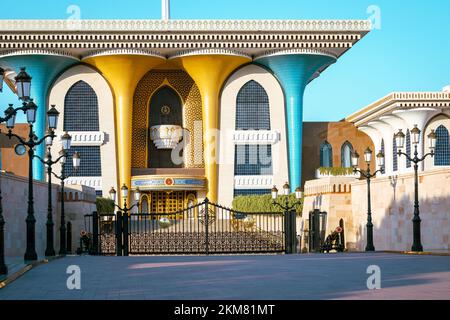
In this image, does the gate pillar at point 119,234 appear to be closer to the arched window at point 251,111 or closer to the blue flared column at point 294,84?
the blue flared column at point 294,84

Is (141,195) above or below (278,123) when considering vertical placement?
below

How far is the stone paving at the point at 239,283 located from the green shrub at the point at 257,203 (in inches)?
1271

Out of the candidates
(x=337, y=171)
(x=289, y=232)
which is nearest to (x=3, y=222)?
(x=289, y=232)

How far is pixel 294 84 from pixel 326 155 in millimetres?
8755

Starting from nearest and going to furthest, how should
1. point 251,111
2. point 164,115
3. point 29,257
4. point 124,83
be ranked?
1. point 29,257
2. point 124,83
3. point 251,111
4. point 164,115

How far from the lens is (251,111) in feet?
199

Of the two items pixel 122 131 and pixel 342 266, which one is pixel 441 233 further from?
pixel 122 131

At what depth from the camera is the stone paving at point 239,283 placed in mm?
12039

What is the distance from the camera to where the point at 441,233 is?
96.7 feet

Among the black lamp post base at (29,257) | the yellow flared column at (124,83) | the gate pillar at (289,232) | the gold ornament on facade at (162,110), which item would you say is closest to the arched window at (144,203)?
the gold ornament on facade at (162,110)

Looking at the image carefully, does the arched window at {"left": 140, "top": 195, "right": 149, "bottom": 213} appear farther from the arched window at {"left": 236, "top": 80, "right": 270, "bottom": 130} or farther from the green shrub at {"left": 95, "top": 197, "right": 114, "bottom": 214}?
the arched window at {"left": 236, "top": 80, "right": 270, "bottom": 130}

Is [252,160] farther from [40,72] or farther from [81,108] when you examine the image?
[40,72]
